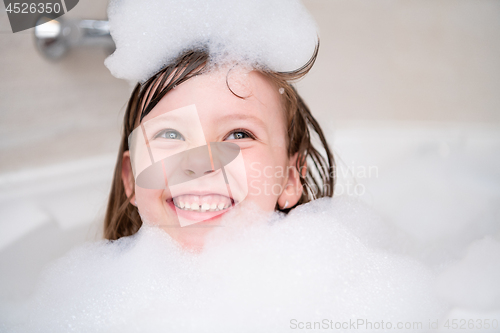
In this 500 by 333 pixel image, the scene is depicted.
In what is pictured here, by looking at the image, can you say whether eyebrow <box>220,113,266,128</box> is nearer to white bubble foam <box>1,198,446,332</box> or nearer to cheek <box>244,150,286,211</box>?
cheek <box>244,150,286,211</box>

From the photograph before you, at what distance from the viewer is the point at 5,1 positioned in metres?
1.00

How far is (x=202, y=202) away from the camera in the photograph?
810 mm

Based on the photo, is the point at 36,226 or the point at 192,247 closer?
the point at 192,247

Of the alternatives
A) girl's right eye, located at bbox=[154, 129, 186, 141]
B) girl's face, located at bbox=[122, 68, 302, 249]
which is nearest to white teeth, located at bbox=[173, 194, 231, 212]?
girl's face, located at bbox=[122, 68, 302, 249]

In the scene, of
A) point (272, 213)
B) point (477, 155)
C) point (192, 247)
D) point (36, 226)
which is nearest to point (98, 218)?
point (36, 226)

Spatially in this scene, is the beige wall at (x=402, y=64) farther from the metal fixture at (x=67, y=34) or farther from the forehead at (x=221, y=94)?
the forehead at (x=221, y=94)

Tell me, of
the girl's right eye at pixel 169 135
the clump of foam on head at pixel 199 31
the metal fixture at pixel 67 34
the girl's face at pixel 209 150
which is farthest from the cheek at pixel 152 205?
the metal fixture at pixel 67 34

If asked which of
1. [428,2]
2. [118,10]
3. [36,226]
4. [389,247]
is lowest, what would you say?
[389,247]

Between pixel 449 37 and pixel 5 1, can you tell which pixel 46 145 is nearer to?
pixel 5 1

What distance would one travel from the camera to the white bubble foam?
2.26 feet

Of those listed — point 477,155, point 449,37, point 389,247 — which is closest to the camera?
point 389,247

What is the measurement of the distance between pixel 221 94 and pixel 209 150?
104mm

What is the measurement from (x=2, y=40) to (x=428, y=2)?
4.05 ft

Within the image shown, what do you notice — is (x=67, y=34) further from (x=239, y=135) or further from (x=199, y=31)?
(x=239, y=135)
